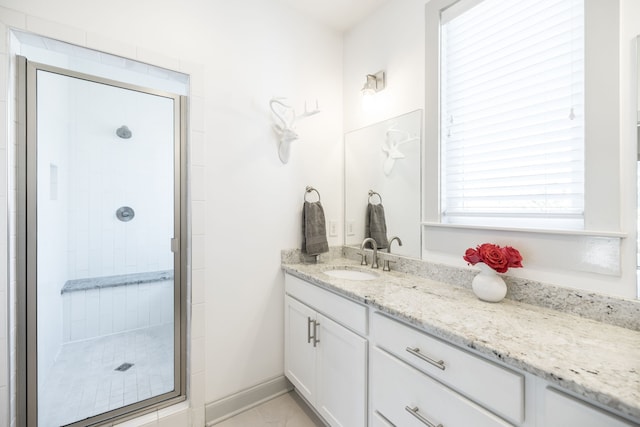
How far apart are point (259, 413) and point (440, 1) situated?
269 cm

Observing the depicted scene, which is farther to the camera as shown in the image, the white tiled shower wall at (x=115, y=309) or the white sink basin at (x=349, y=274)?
the white sink basin at (x=349, y=274)

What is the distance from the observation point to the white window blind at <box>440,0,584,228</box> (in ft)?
3.83

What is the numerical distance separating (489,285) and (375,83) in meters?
1.46

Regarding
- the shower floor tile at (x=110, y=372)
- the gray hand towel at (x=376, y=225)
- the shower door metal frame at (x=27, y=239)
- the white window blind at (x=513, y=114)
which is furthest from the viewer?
the gray hand towel at (x=376, y=225)

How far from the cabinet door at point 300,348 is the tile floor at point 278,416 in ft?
0.47

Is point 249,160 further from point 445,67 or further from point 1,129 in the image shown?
point 445,67

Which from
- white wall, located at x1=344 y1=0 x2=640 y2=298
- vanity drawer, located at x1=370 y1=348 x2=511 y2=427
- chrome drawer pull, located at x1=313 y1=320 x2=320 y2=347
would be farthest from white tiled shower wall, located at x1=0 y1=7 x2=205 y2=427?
white wall, located at x1=344 y1=0 x2=640 y2=298

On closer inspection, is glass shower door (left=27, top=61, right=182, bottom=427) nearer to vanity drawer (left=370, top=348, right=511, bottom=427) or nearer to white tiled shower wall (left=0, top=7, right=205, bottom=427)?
white tiled shower wall (left=0, top=7, right=205, bottom=427)

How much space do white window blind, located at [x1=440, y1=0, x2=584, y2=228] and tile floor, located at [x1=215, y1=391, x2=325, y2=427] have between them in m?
1.49

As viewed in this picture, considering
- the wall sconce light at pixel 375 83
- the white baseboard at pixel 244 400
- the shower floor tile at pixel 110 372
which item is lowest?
the white baseboard at pixel 244 400

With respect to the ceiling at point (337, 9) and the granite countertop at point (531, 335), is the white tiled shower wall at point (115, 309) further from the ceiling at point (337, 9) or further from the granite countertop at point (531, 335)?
the ceiling at point (337, 9)

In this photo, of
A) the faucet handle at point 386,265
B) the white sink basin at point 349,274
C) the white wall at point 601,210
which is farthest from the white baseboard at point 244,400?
the white wall at point 601,210

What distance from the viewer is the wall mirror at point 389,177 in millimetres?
1756

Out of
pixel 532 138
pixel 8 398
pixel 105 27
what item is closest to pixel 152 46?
pixel 105 27
